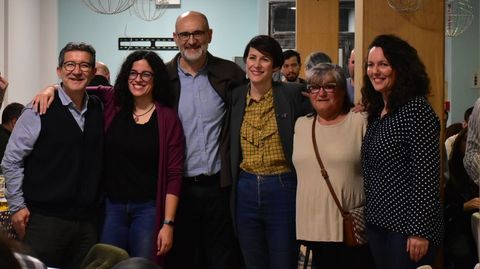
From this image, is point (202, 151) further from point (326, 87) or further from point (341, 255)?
point (341, 255)

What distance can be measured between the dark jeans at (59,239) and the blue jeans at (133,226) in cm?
9

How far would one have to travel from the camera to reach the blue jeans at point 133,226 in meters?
3.30

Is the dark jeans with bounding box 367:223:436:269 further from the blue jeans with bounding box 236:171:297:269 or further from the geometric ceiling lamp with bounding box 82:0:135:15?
the geometric ceiling lamp with bounding box 82:0:135:15

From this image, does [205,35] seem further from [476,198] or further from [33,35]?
[33,35]

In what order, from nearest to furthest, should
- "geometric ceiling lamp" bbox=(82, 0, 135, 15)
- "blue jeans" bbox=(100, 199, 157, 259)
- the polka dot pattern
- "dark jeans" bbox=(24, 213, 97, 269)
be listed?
the polka dot pattern
"dark jeans" bbox=(24, 213, 97, 269)
"blue jeans" bbox=(100, 199, 157, 259)
"geometric ceiling lamp" bbox=(82, 0, 135, 15)

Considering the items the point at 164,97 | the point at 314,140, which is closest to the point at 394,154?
the point at 314,140

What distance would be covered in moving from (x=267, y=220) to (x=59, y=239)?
1.03 meters

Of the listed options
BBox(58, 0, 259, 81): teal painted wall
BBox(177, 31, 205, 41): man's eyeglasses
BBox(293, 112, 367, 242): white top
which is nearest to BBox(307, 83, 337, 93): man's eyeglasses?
BBox(293, 112, 367, 242): white top

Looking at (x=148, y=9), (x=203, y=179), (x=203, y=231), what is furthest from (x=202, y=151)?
(x=148, y=9)

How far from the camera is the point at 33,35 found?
10109 mm

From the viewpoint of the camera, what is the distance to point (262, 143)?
11.1 feet

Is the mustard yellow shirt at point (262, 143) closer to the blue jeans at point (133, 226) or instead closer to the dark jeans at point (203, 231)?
the dark jeans at point (203, 231)

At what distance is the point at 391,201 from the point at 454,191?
1.30 m

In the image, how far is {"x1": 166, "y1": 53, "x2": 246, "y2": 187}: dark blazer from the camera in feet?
11.4
